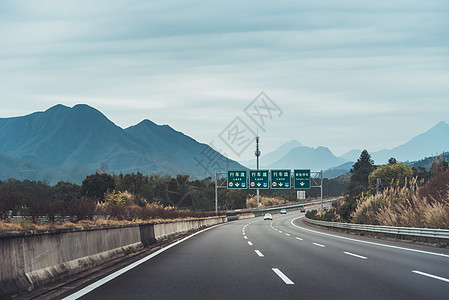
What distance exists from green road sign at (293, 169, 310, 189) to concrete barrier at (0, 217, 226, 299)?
54469mm

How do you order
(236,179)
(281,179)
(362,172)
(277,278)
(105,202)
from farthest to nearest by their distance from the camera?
(362,172) → (236,179) → (281,179) → (105,202) → (277,278)

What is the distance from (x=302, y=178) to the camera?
69.8m

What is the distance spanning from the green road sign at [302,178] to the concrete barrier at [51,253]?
179 feet

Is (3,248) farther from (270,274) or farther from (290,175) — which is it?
(290,175)

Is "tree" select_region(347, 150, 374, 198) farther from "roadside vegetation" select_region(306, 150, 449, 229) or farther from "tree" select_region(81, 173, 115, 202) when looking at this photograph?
"roadside vegetation" select_region(306, 150, 449, 229)

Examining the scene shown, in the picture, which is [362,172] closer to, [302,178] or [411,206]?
[302,178]

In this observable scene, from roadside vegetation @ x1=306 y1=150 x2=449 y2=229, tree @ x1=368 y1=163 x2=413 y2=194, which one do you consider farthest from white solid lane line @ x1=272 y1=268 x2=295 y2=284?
tree @ x1=368 y1=163 x2=413 y2=194

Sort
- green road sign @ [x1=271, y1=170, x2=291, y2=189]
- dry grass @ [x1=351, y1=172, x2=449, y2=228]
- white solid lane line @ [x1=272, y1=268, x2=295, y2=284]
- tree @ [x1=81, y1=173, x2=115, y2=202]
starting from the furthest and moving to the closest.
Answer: tree @ [x1=81, y1=173, x2=115, y2=202] < green road sign @ [x1=271, y1=170, x2=291, y2=189] < dry grass @ [x1=351, y1=172, x2=449, y2=228] < white solid lane line @ [x1=272, y1=268, x2=295, y2=284]

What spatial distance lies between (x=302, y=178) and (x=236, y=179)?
8.77 metres

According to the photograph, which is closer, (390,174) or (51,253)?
(51,253)

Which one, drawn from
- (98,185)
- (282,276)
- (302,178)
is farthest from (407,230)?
(98,185)

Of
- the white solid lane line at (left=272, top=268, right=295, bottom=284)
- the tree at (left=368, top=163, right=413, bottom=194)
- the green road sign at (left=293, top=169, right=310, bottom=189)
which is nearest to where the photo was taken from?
the white solid lane line at (left=272, top=268, right=295, bottom=284)

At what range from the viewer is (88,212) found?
18.3m

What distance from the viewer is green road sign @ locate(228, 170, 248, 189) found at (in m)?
69.9
